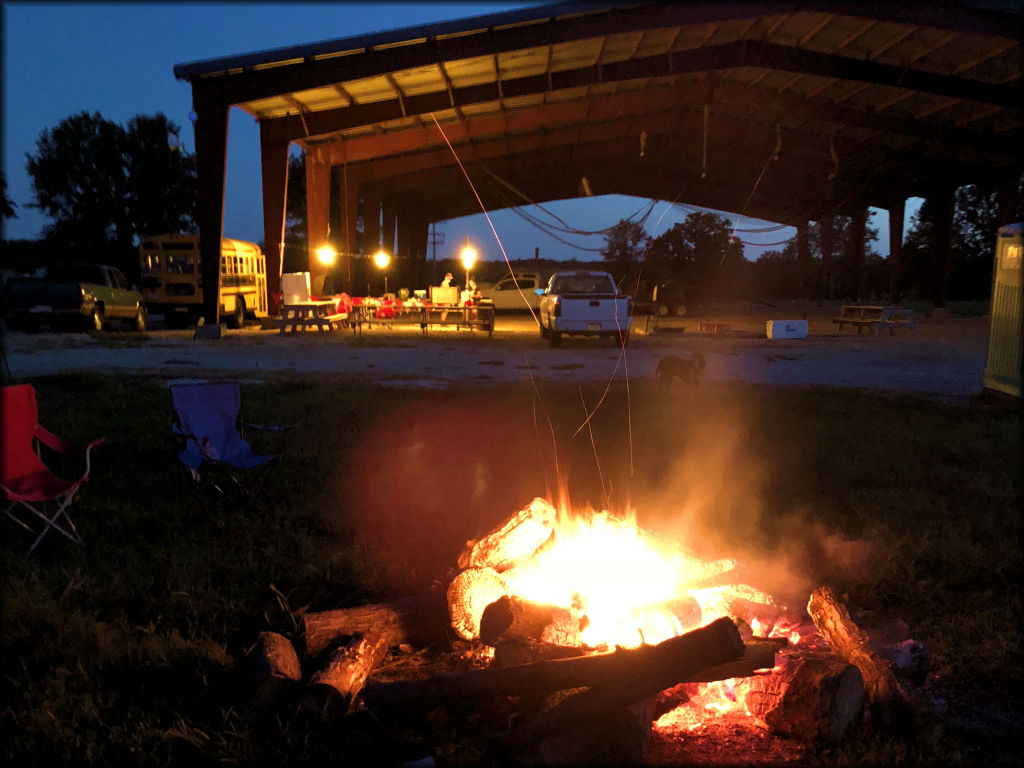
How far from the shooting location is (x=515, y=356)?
41.3ft

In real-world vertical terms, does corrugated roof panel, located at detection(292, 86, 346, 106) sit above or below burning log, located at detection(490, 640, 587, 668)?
above

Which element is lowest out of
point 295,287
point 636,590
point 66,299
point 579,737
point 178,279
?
point 579,737

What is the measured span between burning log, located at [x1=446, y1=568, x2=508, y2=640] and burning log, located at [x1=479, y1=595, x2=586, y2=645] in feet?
0.27

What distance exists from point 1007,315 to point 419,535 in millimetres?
6801

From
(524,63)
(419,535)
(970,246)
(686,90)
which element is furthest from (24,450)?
(970,246)

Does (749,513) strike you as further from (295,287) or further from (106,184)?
(106,184)

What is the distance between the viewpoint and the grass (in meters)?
2.64

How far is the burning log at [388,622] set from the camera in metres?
3.08

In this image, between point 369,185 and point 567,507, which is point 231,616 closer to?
point 567,507

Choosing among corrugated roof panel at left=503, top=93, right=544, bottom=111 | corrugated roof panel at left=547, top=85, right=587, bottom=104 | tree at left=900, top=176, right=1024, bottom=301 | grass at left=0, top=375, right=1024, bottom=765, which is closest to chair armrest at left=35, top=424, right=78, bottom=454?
grass at left=0, top=375, right=1024, bottom=765

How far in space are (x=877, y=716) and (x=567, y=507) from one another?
1967mm

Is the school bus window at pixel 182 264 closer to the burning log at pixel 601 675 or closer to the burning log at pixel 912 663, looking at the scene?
the burning log at pixel 601 675

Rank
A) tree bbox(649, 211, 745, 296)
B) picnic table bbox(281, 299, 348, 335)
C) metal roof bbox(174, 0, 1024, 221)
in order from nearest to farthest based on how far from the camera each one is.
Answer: metal roof bbox(174, 0, 1024, 221), picnic table bbox(281, 299, 348, 335), tree bbox(649, 211, 745, 296)

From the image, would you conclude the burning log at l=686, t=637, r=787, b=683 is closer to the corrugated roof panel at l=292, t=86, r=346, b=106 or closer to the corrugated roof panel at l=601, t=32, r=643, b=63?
the corrugated roof panel at l=601, t=32, r=643, b=63
